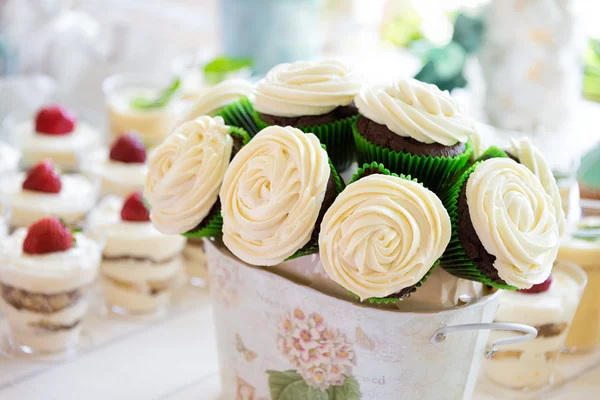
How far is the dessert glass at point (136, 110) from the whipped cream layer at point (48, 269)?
0.53 metres

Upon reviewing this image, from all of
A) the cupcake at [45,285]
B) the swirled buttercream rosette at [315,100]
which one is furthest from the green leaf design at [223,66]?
the swirled buttercream rosette at [315,100]

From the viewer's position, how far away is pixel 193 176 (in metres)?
0.81

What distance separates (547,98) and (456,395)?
2.74 ft

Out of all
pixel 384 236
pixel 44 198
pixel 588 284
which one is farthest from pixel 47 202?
pixel 588 284

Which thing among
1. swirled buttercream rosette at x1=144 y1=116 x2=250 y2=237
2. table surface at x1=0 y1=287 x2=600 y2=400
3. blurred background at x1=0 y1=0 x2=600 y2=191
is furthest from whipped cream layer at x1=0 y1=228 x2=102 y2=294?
blurred background at x1=0 y1=0 x2=600 y2=191

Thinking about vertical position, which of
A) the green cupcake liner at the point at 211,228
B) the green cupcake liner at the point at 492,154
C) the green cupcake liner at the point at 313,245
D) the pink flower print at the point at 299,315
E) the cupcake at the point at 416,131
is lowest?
the pink flower print at the point at 299,315

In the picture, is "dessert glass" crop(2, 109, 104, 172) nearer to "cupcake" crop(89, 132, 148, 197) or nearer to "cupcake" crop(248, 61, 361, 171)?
"cupcake" crop(89, 132, 148, 197)

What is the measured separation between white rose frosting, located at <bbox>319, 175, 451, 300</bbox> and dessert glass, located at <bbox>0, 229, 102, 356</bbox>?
0.50 m

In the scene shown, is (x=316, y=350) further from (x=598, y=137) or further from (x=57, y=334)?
(x=598, y=137)

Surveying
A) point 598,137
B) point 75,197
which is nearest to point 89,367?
point 75,197

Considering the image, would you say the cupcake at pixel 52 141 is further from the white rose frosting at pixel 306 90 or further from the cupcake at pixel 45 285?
the white rose frosting at pixel 306 90

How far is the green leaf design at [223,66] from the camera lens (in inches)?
64.7

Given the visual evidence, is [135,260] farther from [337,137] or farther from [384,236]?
[384,236]

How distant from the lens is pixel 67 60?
6.02 feet
